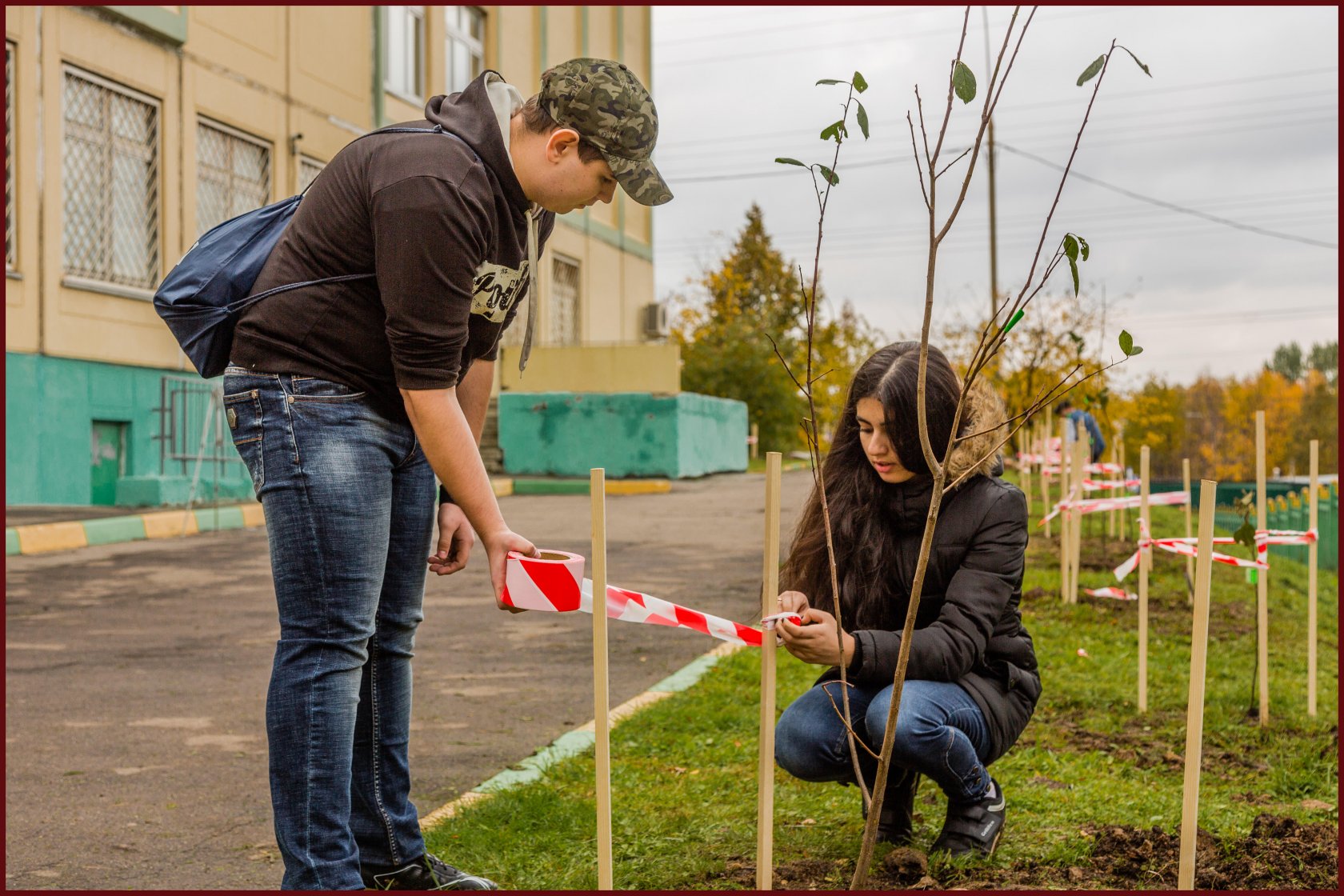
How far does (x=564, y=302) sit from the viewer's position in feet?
84.6

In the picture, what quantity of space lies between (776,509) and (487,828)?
4.64 feet

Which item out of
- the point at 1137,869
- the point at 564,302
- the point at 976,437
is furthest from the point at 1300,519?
the point at 564,302

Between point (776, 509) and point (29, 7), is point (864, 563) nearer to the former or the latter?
point (776, 509)

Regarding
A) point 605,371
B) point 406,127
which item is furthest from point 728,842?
point 605,371

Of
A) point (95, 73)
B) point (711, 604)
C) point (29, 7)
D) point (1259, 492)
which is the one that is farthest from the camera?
point (95, 73)

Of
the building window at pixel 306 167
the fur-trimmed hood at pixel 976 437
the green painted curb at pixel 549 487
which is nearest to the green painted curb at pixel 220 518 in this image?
the building window at pixel 306 167

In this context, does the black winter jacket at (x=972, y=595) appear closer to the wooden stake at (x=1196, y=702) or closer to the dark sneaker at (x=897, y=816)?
the dark sneaker at (x=897, y=816)

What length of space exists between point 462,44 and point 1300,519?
16.7 metres

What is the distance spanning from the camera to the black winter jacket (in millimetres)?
2645

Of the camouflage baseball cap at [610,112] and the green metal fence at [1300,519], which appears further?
the green metal fence at [1300,519]

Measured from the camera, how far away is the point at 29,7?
12031 millimetres

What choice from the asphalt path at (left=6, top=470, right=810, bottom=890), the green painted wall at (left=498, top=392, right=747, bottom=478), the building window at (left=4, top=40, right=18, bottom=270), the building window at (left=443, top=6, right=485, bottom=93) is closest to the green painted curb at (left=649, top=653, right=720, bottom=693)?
the asphalt path at (left=6, top=470, right=810, bottom=890)

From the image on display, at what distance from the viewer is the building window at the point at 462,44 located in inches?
850

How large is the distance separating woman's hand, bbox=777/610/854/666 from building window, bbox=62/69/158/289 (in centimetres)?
1236
